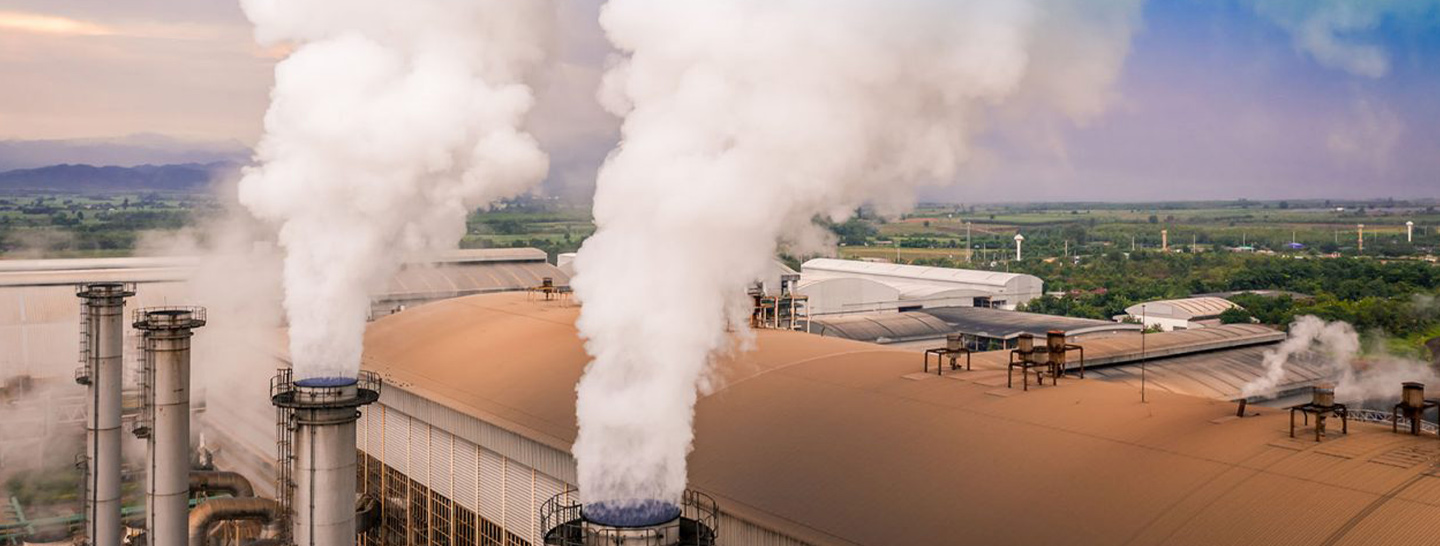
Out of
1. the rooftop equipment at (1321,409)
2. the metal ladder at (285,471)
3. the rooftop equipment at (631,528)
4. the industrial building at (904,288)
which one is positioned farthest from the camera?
the industrial building at (904,288)

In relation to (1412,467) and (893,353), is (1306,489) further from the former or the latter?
(893,353)

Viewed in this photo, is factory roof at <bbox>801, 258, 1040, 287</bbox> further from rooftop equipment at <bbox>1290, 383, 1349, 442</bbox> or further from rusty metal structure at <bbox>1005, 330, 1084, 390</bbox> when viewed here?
rooftop equipment at <bbox>1290, 383, 1349, 442</bbox>

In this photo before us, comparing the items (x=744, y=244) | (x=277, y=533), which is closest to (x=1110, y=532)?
(x=744, y=244)

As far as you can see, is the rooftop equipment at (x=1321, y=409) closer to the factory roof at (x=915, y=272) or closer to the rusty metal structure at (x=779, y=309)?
the rusty metal structure at (x=779, y=309)

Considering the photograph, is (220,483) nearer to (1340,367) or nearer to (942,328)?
(1340,367)

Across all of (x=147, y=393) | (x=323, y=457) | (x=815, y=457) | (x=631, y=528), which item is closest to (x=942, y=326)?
(x=147, y=393)

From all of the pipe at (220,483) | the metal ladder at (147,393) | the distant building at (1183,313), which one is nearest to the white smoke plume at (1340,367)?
the distant building at (1183,313)
